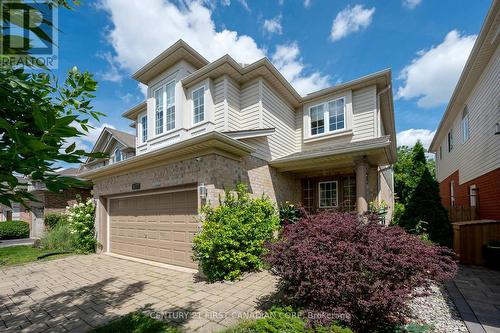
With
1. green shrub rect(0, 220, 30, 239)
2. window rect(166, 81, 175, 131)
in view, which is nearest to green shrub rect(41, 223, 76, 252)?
window rect(166, 81, 175, 131)

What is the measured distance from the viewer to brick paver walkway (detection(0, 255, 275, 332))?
4.47 metres

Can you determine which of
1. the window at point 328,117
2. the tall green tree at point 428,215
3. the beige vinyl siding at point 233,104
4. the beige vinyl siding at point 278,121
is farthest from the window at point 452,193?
the beige vinyl siding at point 233,104

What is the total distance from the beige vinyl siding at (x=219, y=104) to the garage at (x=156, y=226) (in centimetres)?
297

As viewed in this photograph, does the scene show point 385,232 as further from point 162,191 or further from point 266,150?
point 162,191

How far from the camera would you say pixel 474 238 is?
7.77 m

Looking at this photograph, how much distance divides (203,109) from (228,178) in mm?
3811

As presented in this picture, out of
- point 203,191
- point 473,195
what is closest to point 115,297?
point 203,191

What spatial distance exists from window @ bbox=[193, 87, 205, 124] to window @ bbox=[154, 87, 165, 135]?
192 centimetres

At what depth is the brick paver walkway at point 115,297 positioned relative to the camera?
4469mm

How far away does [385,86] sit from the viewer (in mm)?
10070

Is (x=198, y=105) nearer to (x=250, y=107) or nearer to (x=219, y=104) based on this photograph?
(x=219, y=104)

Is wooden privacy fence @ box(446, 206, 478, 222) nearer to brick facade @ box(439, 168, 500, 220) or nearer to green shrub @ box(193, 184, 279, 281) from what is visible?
brick facade @ box(439, 168, 500, 220)

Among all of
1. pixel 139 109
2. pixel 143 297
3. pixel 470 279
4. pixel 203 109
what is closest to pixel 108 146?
pixel 139 109

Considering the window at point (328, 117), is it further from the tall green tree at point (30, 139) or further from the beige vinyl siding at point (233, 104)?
the tall green tree at point (30, 139)
